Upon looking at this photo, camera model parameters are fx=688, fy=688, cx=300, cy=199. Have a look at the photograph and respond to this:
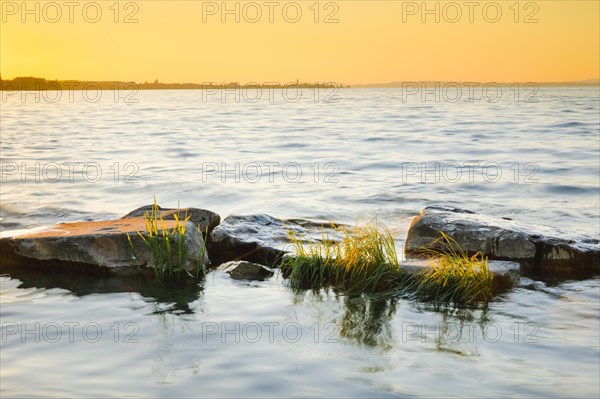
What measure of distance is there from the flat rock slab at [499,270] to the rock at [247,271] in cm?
184

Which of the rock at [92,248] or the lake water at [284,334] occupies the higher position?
the rock at [92,248]

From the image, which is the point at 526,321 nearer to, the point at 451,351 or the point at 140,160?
the point at 451,351

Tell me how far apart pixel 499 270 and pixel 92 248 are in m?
5.15

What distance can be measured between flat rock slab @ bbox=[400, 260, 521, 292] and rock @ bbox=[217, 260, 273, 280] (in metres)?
1.84

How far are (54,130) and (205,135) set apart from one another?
10.1 meters

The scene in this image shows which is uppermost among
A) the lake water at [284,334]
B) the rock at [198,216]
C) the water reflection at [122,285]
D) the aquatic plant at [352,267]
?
the rock at [198,216]

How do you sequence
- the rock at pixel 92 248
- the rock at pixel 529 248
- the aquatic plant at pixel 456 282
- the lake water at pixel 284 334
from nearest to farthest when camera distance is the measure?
the lake water at pixel 284 334 < the aquatic plant at pixel 456 282 < the rock at pixel 92 248 < the rock at pixel 529 248

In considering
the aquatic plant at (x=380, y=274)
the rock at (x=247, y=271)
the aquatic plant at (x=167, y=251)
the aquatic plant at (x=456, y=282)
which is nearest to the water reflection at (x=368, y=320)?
the aquatic plant at (x=380, y=274)

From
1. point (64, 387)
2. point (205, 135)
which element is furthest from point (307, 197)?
point (205, 135)

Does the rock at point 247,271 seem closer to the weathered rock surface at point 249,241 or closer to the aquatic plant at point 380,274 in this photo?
the aquatic plant at point 380,274

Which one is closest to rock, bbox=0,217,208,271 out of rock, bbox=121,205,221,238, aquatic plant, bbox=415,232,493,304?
rock, bbox=121,205,221,238

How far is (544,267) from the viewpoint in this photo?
951 cm

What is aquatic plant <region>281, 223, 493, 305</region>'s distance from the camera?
789cm

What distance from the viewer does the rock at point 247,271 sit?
8.92 meters
